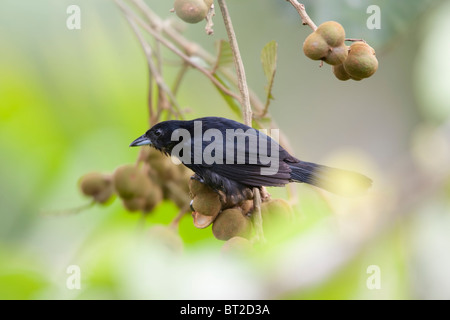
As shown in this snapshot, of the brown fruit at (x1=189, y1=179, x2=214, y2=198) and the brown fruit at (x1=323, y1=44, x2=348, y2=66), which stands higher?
the brown fruit at (x1=323, y1=44, x2=348, y2=66)

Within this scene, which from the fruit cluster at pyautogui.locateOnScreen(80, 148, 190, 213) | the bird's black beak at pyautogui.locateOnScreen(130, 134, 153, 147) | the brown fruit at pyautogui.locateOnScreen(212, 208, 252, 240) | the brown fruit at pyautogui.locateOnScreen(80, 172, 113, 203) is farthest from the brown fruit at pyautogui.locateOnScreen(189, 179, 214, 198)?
the brown fruit at pyautogui.locateOnScreen(80, 172, 113, 203)

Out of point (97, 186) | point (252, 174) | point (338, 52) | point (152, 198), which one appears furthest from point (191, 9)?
point (97, 186)

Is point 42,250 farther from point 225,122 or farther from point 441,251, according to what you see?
point 441,251

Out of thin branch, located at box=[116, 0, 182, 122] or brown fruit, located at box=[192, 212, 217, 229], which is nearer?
brown fruit, located at box=[192, 212, 217, 229]

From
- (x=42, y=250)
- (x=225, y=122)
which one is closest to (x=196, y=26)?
(x=225, y=122)

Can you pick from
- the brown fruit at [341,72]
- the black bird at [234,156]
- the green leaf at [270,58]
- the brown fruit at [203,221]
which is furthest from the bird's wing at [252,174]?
the brown fruit at [341,72]

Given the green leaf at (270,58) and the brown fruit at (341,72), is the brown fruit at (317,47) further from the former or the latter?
the green leaf at (270,58)

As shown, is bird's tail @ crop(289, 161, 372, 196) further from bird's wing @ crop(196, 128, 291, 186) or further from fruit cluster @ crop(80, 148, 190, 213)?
fruit cluster @ crop(80, 148, 190, 213)

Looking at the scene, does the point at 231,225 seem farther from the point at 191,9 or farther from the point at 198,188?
the point at 191,9
